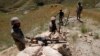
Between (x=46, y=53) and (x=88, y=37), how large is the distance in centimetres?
964

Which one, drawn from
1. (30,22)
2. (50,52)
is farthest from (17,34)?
(30,22)

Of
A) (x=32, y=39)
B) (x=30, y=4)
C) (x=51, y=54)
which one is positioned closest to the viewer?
(x=51, y=54)

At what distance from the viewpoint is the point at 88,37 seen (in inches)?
922

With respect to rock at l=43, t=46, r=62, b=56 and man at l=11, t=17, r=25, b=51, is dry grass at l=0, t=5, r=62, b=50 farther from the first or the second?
rock at l=43, t=46, r=62, b=56

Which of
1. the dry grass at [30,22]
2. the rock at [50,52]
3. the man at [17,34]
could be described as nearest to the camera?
the rock at [50,52]

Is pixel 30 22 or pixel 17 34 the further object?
pixel 30 22

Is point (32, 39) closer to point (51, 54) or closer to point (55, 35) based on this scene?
point (55, 35)

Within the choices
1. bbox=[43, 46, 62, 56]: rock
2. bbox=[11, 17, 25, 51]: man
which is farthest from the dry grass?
bbox=[43, 46, 62, 56]: rock

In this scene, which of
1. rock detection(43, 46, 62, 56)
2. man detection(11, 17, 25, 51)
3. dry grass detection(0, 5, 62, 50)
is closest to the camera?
rock detection(43, 46, 62, 56)

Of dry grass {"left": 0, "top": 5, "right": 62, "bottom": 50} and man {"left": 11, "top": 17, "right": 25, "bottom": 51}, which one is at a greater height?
man {"left": 11, "top": 17, "right": 25, "bottom": 51}

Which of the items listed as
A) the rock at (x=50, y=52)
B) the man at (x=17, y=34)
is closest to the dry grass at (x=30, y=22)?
the man at (x=17, y=34)

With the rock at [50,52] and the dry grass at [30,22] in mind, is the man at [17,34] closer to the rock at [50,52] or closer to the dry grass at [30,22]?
the rock at [50,52]

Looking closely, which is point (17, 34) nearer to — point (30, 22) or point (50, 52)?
point (50, 52)

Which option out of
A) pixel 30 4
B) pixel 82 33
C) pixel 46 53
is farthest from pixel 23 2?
pixel 46 53
